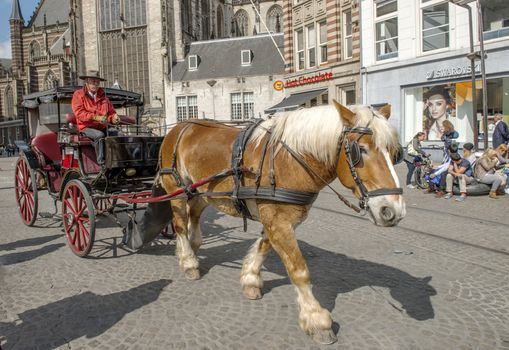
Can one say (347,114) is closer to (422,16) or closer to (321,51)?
(422,16)

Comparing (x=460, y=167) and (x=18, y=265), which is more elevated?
(x=460, y=167)

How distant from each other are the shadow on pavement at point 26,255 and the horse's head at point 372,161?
415 centimetres

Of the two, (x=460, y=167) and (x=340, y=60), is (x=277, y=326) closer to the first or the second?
→ (x=460, y=167)

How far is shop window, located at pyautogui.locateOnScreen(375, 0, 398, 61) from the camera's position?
56.2ft

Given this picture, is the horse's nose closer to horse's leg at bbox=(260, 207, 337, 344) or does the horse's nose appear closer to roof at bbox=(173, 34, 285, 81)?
horse's leg at bbox=(260, 207, 337, 344)

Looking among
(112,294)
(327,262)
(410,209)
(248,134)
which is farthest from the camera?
(410,209)

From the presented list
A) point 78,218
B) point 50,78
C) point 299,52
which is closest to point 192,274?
Result: point 78,218

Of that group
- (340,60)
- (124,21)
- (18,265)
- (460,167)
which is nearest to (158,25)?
(124,21)

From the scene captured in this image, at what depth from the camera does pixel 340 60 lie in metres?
20.4

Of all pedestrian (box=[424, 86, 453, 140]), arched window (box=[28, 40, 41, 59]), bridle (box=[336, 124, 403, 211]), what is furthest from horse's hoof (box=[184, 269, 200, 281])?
arched window (box=[28, 40, 41, 59])

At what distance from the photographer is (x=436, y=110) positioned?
16188 millimetres

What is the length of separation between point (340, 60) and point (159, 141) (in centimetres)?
1685

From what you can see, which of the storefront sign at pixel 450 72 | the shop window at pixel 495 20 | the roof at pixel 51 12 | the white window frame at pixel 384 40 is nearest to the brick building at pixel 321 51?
the white window frame at pixel 384 40

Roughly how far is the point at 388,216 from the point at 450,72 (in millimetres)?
Answer: 14606
